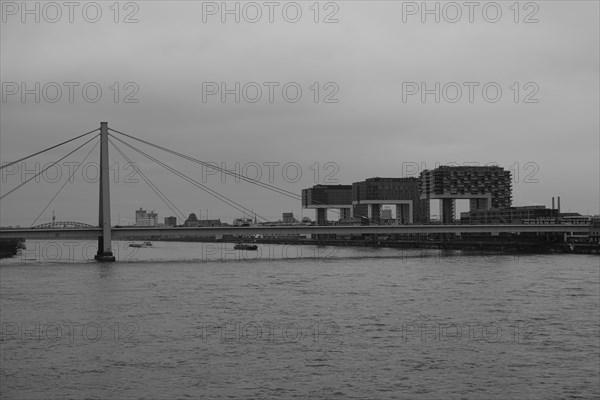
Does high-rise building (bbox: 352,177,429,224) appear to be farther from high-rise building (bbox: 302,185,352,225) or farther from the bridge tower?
the bridge tower

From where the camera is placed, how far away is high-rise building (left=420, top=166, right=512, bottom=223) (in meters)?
125

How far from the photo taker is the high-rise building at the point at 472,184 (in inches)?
4907

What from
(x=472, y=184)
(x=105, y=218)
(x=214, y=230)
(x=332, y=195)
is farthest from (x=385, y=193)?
(x=105, y=218)

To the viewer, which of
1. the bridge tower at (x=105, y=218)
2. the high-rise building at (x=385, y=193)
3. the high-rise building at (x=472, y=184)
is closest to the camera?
the bridge tower at (x=105, y=218)

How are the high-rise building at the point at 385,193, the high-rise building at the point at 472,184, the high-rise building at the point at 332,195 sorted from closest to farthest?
the high-rise building at the point at 472,184, the high-rise building at the point at 385,193, the high-rise building at the point at 332,195

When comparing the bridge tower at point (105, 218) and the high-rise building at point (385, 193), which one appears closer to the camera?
the bridge tower at point (105, 218)

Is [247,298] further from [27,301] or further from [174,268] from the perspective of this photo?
[174,268]

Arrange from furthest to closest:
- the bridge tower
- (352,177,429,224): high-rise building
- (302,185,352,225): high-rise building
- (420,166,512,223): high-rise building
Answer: (302,185,352,225): high-rise building → (352,177,429,224): high-rise building → (420,166,512,223): high-rise building → the bridge tower

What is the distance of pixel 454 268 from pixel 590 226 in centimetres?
3204

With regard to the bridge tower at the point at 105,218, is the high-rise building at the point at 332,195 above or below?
above

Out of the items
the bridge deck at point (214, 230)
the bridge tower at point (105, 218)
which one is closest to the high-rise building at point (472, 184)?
the bridge deck at point (214, 230)

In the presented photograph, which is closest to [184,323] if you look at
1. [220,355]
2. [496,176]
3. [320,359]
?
[220,355]

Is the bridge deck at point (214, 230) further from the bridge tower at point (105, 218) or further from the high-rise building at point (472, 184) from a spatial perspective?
the high-rise building at point (472, 184)

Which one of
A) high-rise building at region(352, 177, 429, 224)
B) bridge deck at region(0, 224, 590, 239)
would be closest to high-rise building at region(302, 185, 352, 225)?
high-rise building at region(352, 177, 429, 224)
